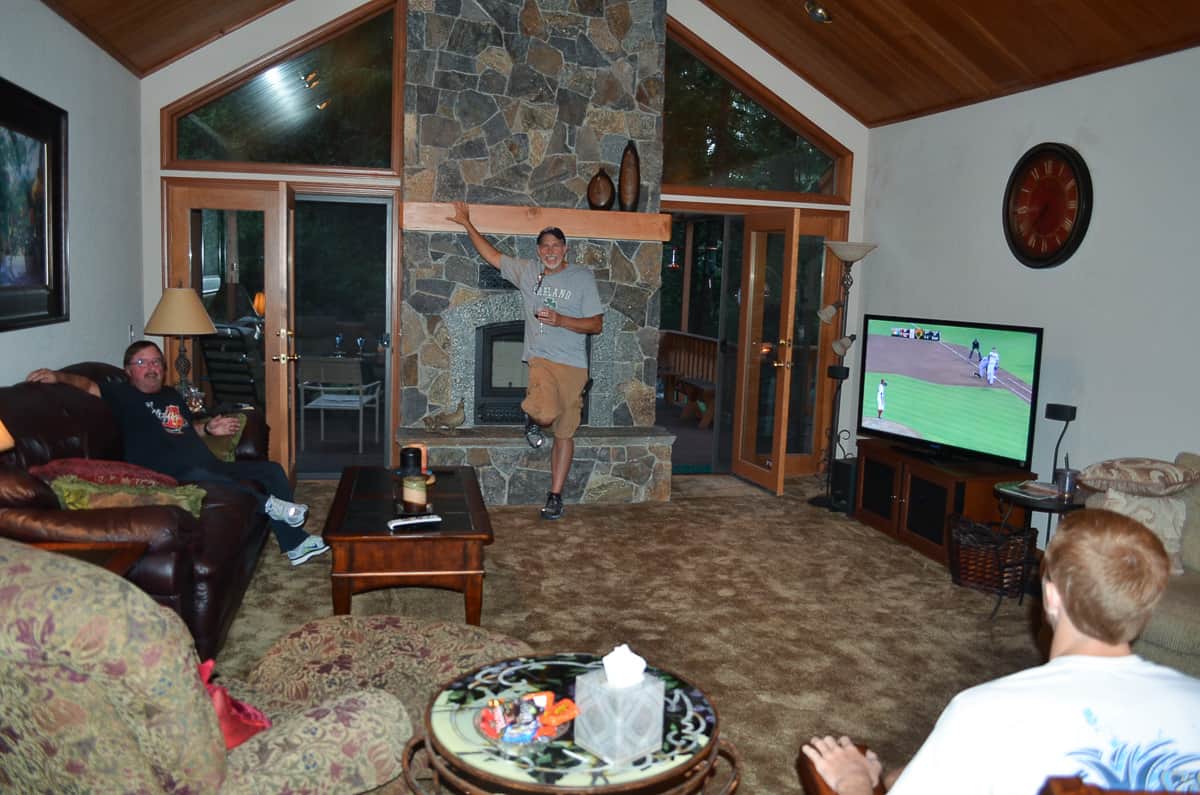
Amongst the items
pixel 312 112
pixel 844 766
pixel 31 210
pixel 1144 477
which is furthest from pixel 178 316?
pixel 1144 477

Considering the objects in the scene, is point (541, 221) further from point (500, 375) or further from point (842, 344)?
point (842, 344)

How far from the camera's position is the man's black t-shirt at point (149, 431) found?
4305 mm

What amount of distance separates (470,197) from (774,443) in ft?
8.21

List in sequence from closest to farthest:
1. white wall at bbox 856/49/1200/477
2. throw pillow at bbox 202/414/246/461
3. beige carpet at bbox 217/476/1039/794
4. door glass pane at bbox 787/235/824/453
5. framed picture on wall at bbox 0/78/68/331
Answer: beige carpet at bbox 217/476/1039/794 < framed picture on wall at bbox 0/78/68/331 < white wall at bbox 856/49/1200/477 < throw pillow at bbox 202/414/246/461 < door glass pane at bbox 787/235/824/453

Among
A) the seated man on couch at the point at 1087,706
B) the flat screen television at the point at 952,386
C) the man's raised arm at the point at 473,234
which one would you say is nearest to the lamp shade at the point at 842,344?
the flat screen television at the point at 952,386

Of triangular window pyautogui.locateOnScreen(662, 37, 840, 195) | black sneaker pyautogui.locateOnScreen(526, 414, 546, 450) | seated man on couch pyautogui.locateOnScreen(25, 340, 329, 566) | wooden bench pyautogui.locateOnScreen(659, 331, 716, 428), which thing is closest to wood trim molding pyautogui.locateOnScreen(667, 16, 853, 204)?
triangular window pyautogui.locateOnScreen(662, 37, 840, 195)

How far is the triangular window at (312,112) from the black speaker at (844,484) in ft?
11.1

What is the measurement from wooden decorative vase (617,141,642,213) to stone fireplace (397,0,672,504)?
0.32 ft

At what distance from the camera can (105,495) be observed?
3307mm

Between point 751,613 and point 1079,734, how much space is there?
9.32 ft

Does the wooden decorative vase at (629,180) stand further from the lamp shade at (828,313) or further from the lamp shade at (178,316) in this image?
the lamp shade at (178,316)

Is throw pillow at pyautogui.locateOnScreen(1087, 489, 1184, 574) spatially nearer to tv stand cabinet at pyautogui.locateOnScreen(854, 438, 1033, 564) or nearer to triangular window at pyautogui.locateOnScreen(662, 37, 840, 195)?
tv stand cabinet at pyautogui.locateOnScreen(854, 438, 1033, 564)

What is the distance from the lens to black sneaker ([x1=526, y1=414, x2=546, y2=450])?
234 inches

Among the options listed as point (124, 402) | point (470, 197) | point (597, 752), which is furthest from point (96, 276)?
point (597, 752)
